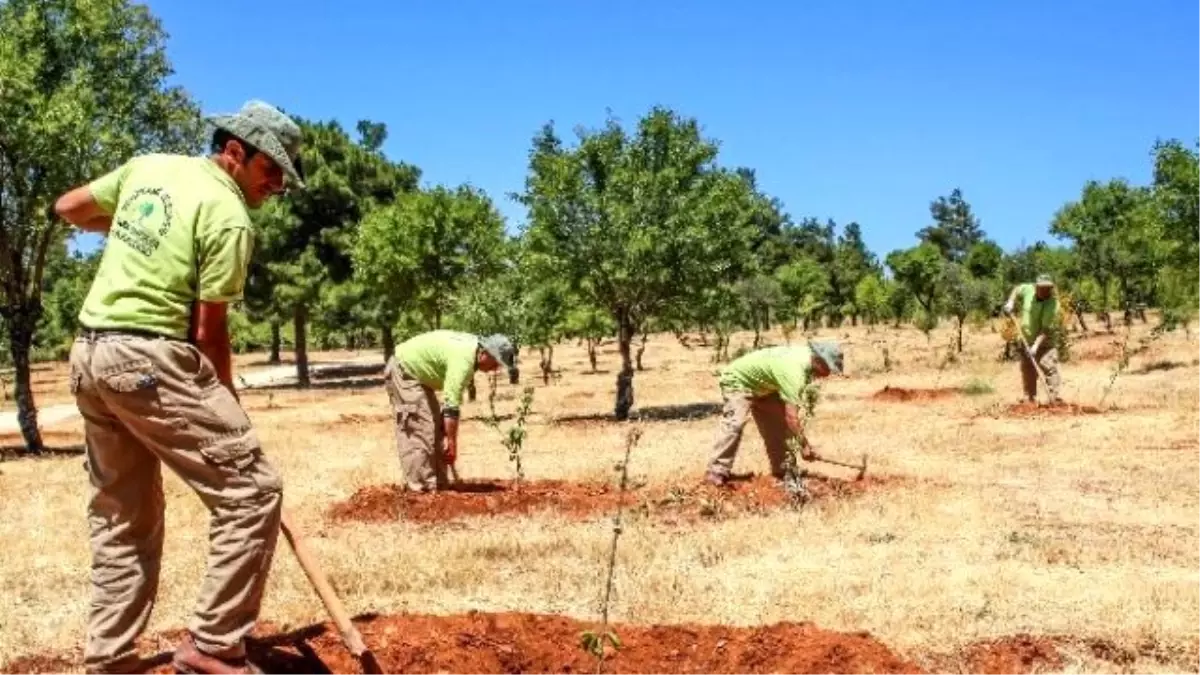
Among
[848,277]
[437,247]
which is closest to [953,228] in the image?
[848,277]

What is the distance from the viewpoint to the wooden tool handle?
4.73m

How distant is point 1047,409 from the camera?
17188 mm

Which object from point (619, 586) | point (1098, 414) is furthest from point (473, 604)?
point (1098, 414)

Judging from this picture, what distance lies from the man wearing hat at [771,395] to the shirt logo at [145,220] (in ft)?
21.8

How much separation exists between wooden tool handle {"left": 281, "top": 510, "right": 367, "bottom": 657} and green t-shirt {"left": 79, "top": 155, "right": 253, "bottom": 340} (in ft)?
3.36

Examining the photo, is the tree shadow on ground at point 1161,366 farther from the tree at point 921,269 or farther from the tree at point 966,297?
the tree at point 921,269

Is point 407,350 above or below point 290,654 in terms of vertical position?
above

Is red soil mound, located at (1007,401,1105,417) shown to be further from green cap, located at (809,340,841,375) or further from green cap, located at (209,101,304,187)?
green cap, located at (209,101,304,187)

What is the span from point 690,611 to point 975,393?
54.6 feet

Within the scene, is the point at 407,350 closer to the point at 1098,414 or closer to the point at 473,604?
the point at 473,604

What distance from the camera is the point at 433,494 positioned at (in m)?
10.4

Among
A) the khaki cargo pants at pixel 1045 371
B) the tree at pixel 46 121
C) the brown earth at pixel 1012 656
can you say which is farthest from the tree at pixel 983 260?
the brown earth at pixel 1012 656

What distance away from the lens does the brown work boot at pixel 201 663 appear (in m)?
4.31

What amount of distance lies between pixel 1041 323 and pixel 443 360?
36.3 ft
